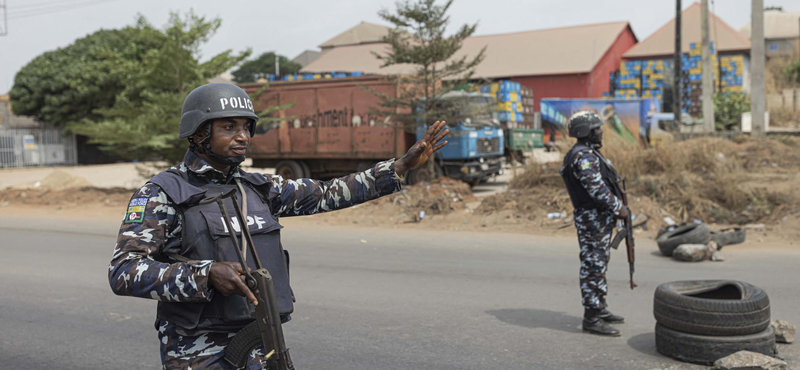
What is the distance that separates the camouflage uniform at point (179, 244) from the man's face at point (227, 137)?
75mm

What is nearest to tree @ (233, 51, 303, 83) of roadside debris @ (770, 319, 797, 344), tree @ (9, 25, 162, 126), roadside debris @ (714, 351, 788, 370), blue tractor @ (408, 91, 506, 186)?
tree @ (9, 25, 162, 126)

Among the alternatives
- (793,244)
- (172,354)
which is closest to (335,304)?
(172,354)

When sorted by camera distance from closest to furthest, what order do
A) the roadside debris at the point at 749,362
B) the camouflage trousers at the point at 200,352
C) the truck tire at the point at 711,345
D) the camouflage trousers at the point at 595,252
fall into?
the camouflage trousers at the point at 200,352
the roadside debris at the point at 749,362
the truck tire at the point at 711,345
the camouflage trousers at the point at 595,252

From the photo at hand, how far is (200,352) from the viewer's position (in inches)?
92.3

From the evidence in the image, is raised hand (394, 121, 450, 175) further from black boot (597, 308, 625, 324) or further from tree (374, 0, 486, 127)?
tree (374, 0, 486, 127)

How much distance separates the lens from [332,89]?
1792cm

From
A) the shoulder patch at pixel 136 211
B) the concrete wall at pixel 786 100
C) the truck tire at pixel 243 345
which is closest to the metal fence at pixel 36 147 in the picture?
the shoulder patch at pixel 136 211

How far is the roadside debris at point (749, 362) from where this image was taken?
4.09 m

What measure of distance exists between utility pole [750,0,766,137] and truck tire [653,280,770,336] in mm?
14099

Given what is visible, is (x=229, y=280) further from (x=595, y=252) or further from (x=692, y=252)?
(x=692, y=252)

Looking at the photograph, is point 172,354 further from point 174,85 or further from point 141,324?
point 174,85

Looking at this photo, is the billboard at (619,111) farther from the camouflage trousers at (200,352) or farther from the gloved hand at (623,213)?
the camouflage trousers at (200,352)

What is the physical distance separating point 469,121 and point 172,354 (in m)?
14.2

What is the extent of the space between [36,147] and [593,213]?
32118 mm
